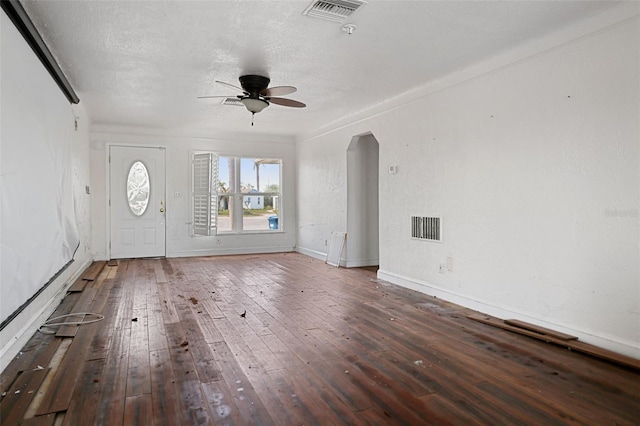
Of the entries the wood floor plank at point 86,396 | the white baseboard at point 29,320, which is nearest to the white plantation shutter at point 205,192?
the white baseboard at point 29,320

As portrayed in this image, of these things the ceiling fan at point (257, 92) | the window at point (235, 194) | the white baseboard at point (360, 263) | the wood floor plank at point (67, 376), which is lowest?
the wood floor plank at point (67, 376)

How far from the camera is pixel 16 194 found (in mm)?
2760

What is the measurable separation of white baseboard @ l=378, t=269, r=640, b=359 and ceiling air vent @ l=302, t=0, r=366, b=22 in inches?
121

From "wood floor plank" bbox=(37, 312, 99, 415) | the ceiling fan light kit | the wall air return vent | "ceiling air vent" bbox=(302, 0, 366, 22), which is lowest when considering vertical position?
"wood floor plank" bbox=(37, 312, 99, 415)

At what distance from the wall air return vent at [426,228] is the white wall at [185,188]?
435 centimetres

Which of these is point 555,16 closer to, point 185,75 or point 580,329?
point 580,329

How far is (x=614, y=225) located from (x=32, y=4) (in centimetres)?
463

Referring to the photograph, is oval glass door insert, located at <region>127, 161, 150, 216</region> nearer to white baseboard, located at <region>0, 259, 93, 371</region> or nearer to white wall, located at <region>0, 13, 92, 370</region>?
white wall, located at <region>0, 13, 92, 370</region>

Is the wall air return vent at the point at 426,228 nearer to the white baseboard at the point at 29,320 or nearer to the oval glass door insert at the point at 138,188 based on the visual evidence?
the white baseboard at the point at 29,320

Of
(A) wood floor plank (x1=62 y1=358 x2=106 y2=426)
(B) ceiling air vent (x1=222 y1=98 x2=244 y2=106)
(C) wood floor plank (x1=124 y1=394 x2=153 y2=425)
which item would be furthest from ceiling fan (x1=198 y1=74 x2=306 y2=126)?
(C) wood floor plank (x1=124 y1=394 x2=153 y2=425)

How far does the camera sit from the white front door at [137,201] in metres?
7.68

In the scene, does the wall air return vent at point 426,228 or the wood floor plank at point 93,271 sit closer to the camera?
the wall air return vent at point 426,228

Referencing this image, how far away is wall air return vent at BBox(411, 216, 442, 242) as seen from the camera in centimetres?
475

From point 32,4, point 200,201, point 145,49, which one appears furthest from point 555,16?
point 200,201
